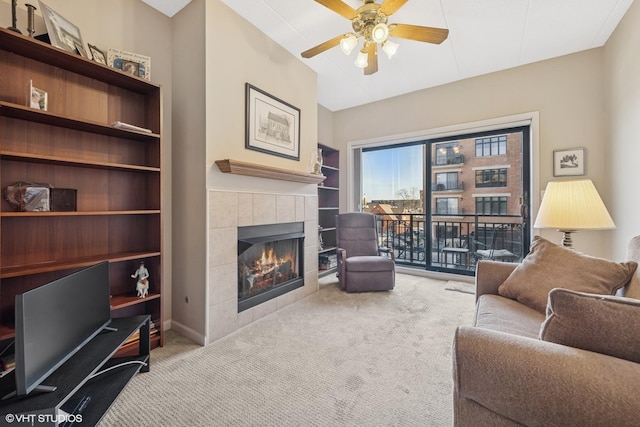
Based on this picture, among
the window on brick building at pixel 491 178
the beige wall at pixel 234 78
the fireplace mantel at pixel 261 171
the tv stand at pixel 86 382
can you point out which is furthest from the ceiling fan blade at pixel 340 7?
the window on brick building at pixel 491 178

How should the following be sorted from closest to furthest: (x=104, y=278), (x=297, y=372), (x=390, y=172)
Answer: (x=104, y=278)
(x=297, y=372)
(x=390, y=172)

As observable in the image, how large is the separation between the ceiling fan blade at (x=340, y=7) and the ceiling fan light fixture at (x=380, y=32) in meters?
0.19

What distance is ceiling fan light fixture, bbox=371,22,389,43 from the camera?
74.8 inches

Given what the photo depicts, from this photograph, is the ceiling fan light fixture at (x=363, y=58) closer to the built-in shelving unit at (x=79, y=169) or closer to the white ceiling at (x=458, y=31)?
the white ceiling at (x=458, y=31)

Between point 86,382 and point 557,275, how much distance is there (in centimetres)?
279

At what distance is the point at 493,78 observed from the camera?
3.45 meters

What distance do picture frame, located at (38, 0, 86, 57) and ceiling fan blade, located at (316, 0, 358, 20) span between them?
166 cm

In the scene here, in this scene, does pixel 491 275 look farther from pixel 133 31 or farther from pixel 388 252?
pixel 133 31

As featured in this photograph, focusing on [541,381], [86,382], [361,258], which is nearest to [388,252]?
[361,258]

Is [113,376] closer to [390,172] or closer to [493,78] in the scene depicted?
[390,172]

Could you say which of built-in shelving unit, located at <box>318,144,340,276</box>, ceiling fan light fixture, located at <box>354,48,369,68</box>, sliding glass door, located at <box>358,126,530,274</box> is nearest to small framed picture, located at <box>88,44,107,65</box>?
ceiling fan light fixture, located at <box>354,48,369,68</box>

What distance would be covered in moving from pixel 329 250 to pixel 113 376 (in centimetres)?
306

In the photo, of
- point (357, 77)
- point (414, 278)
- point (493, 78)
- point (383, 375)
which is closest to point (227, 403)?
point (383, 375)

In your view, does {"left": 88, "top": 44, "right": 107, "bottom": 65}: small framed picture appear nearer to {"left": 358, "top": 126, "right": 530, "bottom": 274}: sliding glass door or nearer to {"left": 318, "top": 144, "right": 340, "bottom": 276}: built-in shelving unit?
{"left": 318, "top": 144, "right": 340, "bottom": 276}: built-in shelving unit
